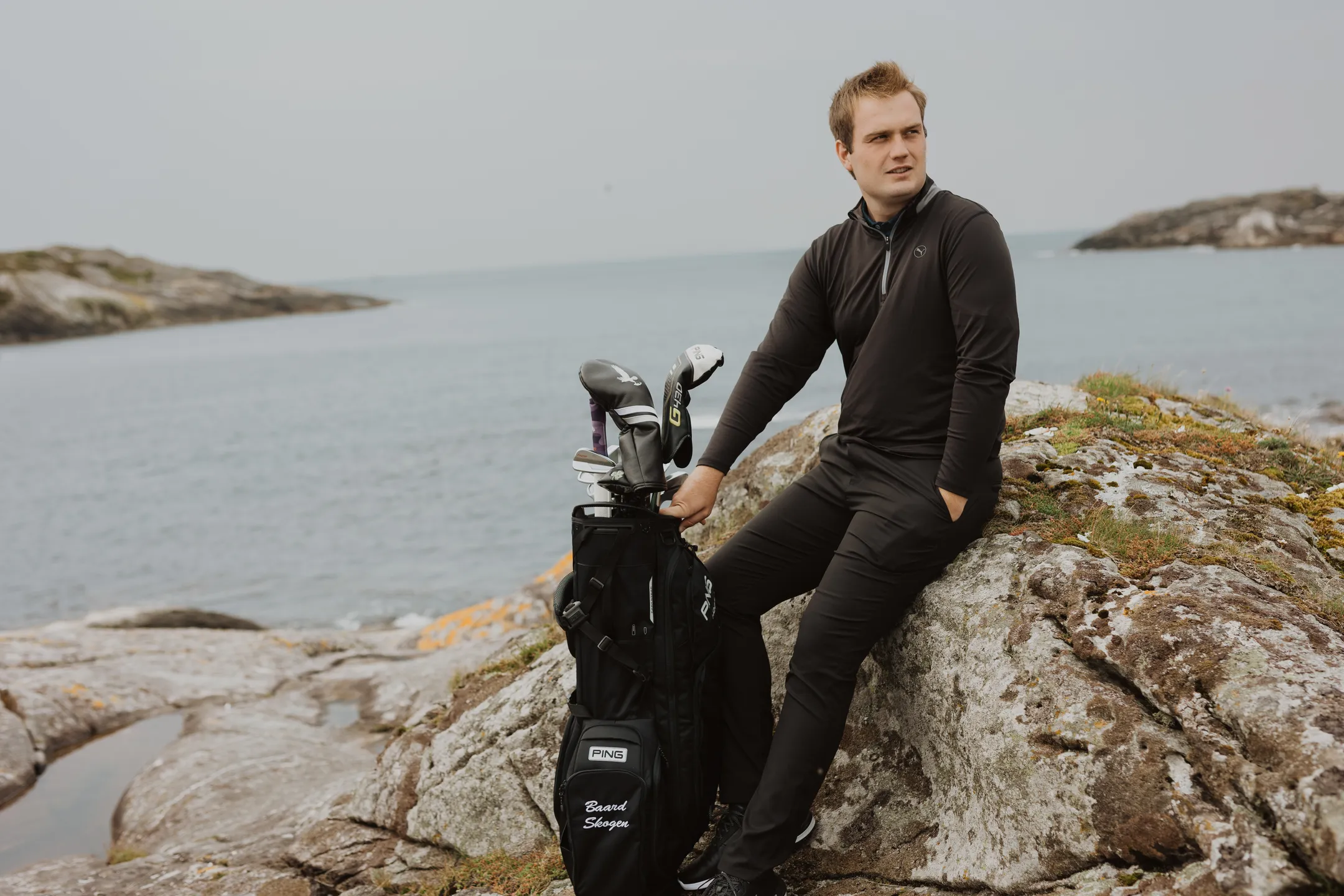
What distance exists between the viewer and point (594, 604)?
12.6 feet

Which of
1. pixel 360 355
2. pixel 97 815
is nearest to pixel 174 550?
pixel 97 815

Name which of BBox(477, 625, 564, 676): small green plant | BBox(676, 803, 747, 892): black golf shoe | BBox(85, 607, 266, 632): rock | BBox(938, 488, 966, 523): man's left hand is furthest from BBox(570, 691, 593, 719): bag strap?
BBox(85, 607, 266, 632): rock

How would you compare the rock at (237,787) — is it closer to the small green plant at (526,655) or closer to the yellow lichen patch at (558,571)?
the small green plant at (526,655)

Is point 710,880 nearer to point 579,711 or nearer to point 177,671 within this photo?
point 579,711

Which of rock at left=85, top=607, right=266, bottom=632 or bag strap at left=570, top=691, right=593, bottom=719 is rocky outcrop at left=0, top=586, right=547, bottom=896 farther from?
bag strap at left=570, top=691, right=593, bottom=719

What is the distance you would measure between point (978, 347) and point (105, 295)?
105840 millimetres

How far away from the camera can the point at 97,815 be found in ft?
24.7

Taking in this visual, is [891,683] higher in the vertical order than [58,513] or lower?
higher

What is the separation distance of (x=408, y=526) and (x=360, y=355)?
50.9m

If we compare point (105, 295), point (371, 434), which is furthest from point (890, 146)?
point (105, 295)

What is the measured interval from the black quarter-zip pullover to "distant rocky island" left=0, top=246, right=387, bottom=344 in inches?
3708

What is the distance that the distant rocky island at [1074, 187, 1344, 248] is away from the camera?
102938 millimetres

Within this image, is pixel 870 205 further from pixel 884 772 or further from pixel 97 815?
pixel 97 815

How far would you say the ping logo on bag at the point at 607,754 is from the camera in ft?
12.3
